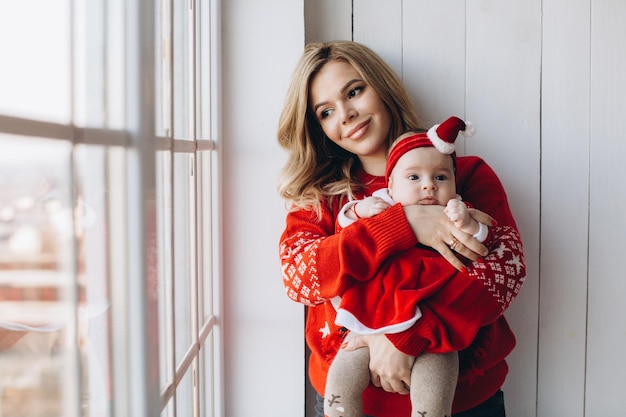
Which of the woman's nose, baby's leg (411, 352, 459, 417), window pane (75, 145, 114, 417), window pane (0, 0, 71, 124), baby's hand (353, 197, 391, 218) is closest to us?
window pane (0, 0, 71, 124)

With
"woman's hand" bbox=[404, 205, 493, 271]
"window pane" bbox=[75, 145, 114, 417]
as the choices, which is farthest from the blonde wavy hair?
"window pane" bbox=[75, 145, 114, 417]

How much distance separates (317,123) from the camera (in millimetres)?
1624

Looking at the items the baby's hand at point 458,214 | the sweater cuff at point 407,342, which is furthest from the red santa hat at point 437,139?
the sweater cuff at point 407,342

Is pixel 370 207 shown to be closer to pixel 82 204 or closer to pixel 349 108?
pixel 349 108

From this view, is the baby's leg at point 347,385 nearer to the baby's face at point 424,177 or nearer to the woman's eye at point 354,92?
the baby's face at point 424,177

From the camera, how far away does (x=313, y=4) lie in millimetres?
1751

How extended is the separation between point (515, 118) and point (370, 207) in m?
0.58

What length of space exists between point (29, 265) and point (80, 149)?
15cm

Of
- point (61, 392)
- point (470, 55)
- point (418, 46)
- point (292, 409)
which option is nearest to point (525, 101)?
point (470, 55)

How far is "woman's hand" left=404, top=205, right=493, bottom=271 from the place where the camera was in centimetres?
132

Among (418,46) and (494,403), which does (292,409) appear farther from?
(418,46)

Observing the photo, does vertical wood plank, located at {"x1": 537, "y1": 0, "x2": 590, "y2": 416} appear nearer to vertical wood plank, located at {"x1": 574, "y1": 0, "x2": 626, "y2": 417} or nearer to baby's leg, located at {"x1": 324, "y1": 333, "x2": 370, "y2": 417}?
vertical wood plank, located at {"x1": 574, "y1": 0, "x2": 626, "y2": 417}

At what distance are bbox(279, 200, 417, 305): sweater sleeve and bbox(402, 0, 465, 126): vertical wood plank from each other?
Answer: 0.49m

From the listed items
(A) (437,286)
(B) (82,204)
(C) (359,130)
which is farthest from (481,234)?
(B) (82,204)
